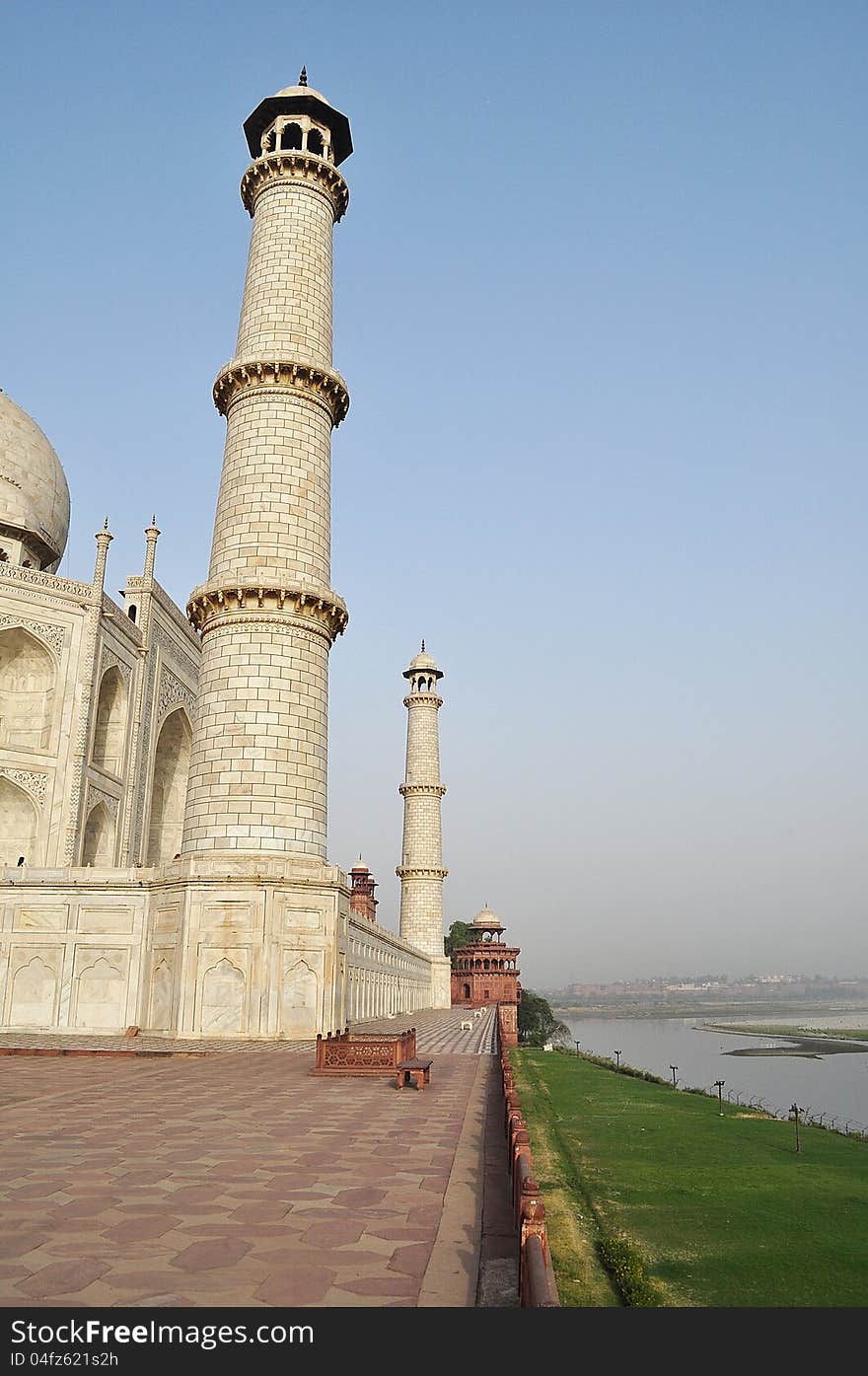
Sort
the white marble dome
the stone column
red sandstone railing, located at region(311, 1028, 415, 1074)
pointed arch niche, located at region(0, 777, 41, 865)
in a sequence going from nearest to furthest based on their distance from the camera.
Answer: red sandstone railing, located at region(311, 1028, 415, 1074) → the stone column → pointed arch niche, located at region(0, 777, 41, 865) → the white marble dome

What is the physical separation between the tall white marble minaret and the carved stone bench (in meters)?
34.3

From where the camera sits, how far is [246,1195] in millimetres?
5648

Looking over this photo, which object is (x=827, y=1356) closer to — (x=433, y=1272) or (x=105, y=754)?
(x=433, y=1272)

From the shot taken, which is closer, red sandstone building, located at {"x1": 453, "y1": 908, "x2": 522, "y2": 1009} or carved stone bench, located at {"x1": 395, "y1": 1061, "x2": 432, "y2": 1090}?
carved stone bench, located at {"x1": 395, "y1": 1061, "x2": 432, "y2": 1090}

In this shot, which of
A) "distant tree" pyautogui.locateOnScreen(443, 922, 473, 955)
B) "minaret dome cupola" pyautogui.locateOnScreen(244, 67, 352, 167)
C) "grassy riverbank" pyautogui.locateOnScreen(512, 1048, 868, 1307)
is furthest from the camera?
"distant tree" pyautogui.locateOnScreen(443, 922, 473, 955)

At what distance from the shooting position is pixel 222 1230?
491 cm

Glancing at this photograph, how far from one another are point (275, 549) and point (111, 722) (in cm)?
1564

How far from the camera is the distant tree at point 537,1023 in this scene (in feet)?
205

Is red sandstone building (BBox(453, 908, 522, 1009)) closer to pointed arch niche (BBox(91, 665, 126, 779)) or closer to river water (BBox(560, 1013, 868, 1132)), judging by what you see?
river water (BBox(560, 1013, 868, 1132))

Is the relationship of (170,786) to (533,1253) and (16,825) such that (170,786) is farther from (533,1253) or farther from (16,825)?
(533,1253)

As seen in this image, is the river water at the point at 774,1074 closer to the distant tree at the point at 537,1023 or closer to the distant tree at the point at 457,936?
the distant tree at the point at 537,1023

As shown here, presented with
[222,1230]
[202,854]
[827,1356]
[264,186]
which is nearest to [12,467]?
[264,186]

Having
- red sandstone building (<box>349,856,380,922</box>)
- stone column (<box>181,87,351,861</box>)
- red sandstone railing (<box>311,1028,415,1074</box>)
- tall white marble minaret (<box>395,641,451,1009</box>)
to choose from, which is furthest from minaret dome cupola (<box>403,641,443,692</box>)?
red sandstone railing (<box>311,1028,415,1074</box>)

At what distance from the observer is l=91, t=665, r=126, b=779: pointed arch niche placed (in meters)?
30.7
